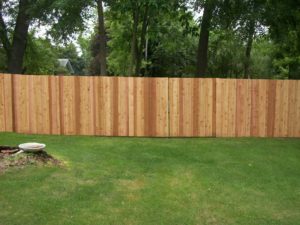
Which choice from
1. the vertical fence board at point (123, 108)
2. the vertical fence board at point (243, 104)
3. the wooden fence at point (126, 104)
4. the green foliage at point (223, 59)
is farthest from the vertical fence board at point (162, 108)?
the green foliage at point (223, 59)

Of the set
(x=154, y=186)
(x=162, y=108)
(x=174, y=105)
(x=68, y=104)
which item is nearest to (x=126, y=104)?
(x=162, y=108)

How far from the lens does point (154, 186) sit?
666 centimetres

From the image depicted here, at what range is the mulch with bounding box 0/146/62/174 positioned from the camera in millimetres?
7086

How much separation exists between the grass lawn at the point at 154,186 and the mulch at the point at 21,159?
0.18 m

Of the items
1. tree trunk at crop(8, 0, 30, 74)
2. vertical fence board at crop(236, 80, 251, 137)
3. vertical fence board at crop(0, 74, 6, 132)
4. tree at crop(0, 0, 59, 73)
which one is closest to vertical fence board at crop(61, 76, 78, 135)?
vertical fence board at crop(0, 74, 6, 132)

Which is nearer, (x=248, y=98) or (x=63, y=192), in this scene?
(x=63, y=192)

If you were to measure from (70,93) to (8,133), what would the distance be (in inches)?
77.0

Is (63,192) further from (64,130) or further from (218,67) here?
(218,67)

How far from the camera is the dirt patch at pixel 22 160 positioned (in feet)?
23.2

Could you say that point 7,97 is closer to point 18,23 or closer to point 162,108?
point 162,108

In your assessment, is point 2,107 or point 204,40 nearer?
point 2,107

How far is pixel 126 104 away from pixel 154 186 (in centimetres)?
474

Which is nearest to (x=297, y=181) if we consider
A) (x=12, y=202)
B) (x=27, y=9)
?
(x=12, y=202)

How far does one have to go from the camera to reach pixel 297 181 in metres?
7.25
